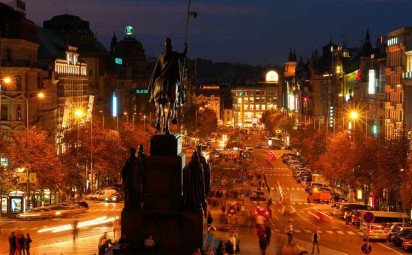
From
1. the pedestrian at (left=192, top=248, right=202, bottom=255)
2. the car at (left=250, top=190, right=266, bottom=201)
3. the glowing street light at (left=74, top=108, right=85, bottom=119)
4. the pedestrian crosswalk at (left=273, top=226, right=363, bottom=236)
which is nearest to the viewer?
the pedestrian at (left=192, top=248, right=202, bottom=255)

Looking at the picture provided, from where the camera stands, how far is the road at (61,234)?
160 ft

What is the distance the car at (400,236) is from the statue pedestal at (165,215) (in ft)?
84.5

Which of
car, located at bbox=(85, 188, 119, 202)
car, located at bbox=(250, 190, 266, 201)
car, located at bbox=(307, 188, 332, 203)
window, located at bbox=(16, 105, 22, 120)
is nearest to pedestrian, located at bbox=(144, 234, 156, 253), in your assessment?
car, located at bbox=(85, 188, 119, 202)

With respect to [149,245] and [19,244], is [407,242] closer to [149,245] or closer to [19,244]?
[19,244]

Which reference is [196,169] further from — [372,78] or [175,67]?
[372,78]

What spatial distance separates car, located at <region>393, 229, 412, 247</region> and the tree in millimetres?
33601

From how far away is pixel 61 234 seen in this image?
57.4 m

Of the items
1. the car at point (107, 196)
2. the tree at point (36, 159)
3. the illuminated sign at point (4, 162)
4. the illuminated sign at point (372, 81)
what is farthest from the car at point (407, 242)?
the illuminated sign at point (372, 81)

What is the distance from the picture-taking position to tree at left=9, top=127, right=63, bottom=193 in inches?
3108

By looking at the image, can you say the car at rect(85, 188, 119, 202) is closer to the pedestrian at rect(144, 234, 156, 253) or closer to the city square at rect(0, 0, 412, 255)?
the city square at rect(0, 0, 412, 255)

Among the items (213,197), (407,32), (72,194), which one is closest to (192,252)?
(213,197)

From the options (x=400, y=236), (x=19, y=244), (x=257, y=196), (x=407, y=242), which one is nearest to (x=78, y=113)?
(x=257, y=196)

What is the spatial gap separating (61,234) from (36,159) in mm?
23350

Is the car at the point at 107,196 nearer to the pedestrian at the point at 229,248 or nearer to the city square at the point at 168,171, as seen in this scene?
the city square at the point at 168,171
